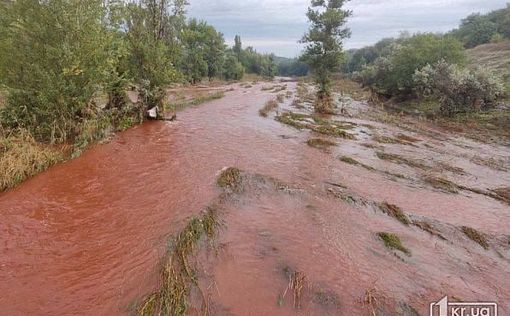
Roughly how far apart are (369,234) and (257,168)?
4.46 metres

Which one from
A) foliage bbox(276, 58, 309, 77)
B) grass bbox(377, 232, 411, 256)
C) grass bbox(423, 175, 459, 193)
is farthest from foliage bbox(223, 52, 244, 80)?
grass bbox(377, 232, 411, 256)

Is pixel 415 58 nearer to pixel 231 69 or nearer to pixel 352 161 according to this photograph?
pixel 352 161

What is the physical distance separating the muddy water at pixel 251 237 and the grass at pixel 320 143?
5.98 ft

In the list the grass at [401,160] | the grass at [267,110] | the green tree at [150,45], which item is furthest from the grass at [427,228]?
the grass at [267,110]

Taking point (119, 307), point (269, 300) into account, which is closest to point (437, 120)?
point (269, 300)

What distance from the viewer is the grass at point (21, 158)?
8.40m

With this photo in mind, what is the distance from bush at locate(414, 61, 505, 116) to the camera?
20.2 m

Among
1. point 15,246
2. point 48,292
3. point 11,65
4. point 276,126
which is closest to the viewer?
point 48,292

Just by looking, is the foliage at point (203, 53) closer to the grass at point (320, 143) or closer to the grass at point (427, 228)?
the grass at point (320, 143)

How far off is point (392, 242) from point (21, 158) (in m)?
9.19

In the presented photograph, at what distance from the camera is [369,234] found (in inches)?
266

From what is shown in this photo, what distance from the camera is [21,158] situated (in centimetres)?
902

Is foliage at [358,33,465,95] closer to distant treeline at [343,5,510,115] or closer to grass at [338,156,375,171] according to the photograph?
distant treeline at [343,5,510,115]

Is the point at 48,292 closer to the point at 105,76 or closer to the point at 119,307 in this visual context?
the point at 119,307
